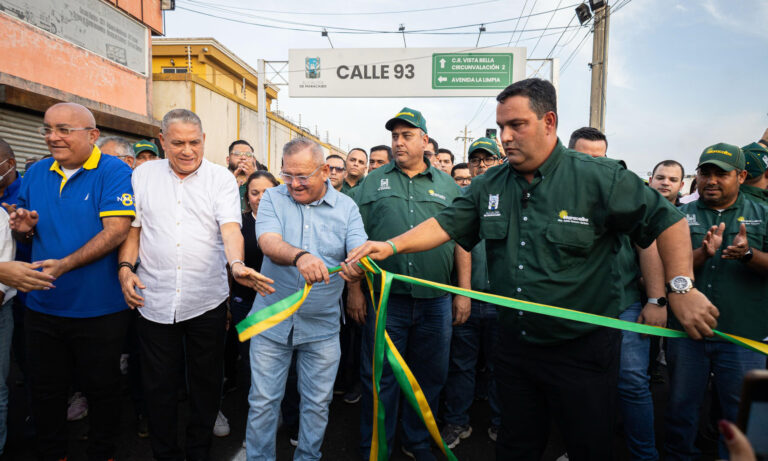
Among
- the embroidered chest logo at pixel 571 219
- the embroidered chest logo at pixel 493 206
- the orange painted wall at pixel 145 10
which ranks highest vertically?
the orange painted wall at pixel 145 10

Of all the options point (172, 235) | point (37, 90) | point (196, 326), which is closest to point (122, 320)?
point (196, 326)

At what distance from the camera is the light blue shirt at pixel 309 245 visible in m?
2.52

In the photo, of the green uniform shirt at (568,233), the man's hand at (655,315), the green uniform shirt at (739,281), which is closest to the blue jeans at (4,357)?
the green uniform shirt at (568,233)

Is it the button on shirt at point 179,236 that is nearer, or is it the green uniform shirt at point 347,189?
the button on shirt at point 179,236

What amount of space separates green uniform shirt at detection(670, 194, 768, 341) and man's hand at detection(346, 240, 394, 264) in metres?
2.11

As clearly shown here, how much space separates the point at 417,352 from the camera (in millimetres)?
3092

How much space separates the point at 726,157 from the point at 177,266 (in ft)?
11.9

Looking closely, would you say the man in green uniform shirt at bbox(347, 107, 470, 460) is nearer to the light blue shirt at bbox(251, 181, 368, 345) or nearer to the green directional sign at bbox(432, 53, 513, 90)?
the light blue shirt at bbox(251, 181, 368, 345)

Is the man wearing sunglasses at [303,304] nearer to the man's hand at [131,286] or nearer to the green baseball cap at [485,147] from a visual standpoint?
the man's hand at [131,286]

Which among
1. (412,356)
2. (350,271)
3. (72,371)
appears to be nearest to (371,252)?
(350,271)

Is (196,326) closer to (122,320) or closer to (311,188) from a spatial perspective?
(122,320)

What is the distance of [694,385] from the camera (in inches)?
102

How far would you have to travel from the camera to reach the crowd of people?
193 cm

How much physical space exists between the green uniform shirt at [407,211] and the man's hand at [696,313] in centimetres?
153
